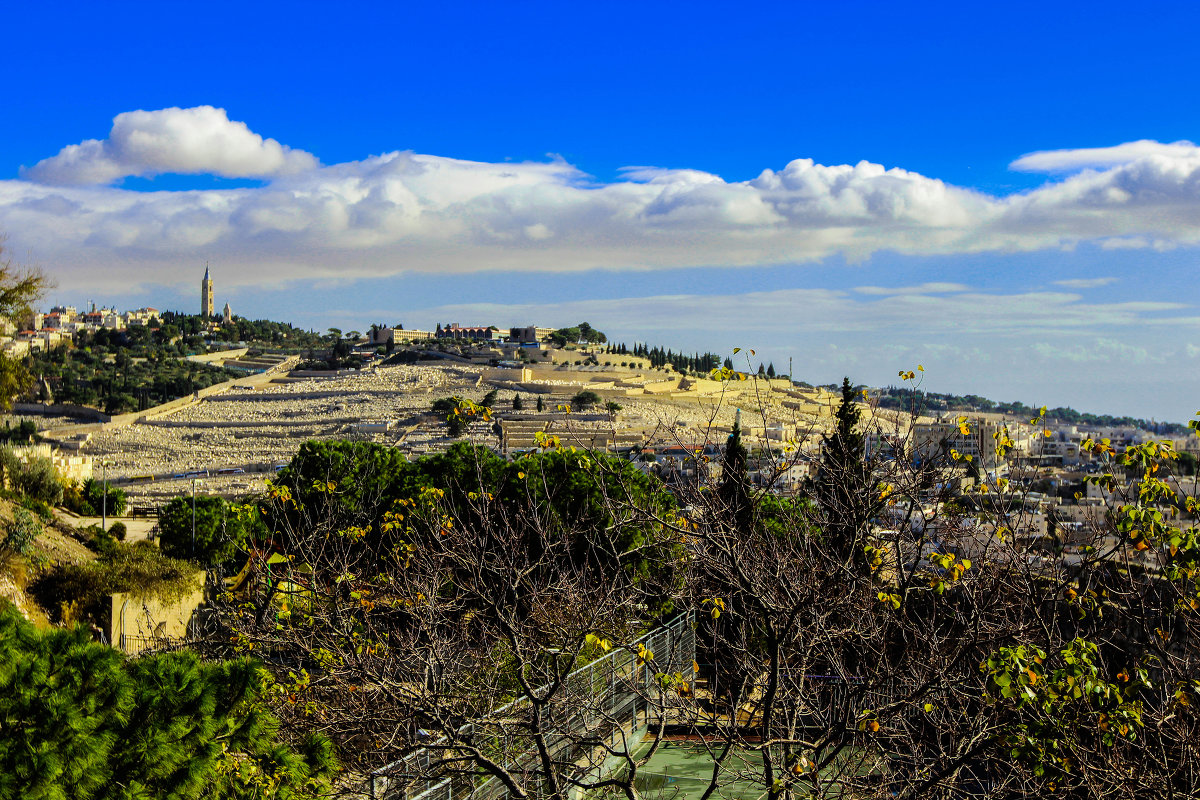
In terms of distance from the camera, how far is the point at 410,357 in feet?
319

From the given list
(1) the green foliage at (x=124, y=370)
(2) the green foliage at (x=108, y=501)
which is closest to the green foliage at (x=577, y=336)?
(1) the green foliage at (x=124, y=370)

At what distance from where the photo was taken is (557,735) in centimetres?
555

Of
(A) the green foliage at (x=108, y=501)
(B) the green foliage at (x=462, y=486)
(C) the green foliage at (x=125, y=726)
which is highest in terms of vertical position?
(C) the green foliage at (x=125, y=726)

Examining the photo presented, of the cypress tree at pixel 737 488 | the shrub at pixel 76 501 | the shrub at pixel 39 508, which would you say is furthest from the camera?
the shrub at pixel 76 501

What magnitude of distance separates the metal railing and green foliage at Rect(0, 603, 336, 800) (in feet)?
1.80

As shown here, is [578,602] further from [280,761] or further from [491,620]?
[491,620]

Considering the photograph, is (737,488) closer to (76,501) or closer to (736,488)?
(736,488)

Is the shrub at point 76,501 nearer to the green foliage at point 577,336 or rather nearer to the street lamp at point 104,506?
the street lamp at point 104,506

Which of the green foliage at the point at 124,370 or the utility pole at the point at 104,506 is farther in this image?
the green foliage at the point at 124,370

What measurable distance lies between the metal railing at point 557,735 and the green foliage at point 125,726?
0.55 m

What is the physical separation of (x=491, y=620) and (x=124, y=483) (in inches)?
1690

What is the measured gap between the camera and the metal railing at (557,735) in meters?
4.12

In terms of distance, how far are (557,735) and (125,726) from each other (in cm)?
259

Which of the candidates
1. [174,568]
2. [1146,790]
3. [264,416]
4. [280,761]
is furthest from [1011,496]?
[264,416]
